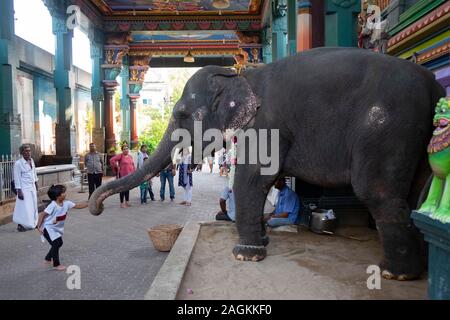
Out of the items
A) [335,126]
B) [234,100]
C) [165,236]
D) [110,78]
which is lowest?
[165,236]

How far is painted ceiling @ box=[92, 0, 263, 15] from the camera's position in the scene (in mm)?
14242

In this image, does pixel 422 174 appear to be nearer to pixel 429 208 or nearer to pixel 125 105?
pixel 429 208

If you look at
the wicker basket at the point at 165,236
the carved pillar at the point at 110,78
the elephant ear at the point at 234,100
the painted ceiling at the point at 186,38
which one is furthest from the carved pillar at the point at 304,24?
the painted ceiling at the point at 186,38

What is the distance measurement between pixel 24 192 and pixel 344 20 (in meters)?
5.88

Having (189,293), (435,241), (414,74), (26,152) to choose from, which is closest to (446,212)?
(435,241)

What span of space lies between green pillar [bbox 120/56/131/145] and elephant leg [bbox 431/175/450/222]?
18834 millimetres

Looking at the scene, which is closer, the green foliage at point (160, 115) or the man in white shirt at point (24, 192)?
the man in white shirt at point (24, 192)

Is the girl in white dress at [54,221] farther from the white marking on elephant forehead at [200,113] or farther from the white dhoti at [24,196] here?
the white dhoti at [24,196]

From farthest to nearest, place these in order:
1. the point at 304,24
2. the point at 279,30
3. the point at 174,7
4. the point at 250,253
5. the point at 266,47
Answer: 1. the point at 266,47
2. the point at 174,7
3. the point at 279,30
4. the point at 304,24
5. the point at 250,253

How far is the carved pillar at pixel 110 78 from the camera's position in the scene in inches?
629

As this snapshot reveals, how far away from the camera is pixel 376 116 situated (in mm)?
2955

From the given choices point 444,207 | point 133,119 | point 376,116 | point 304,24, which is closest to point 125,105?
point 133,119
